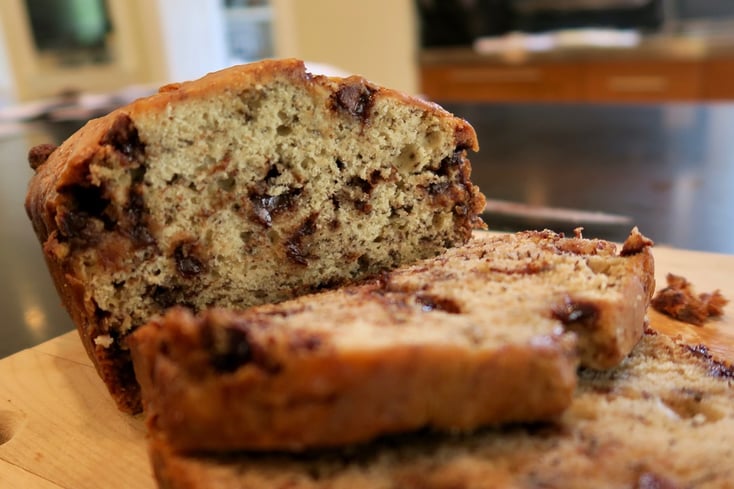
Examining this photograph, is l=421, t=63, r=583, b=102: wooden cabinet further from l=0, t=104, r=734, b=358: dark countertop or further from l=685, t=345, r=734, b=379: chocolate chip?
l=685, t=345, r=734, b=379: chocolate chip

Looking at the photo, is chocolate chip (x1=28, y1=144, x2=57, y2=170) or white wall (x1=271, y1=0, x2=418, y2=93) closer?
chocolate chip (x1=28, y1=144, x2=57, y2=170)

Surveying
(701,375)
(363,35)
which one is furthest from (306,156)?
(363,35)

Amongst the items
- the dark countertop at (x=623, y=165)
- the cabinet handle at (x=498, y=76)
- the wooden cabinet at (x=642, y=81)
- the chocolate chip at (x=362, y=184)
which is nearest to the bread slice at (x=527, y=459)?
the chocolate chip at (x=362, y=184)

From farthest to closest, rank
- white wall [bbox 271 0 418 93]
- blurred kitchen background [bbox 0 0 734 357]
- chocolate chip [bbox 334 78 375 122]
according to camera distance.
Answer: white wall [bbox 271 0 418 93] < blurred kitchen background [bbox 0 0 734 357] < chocolate chip [bbox 334 78 375 122]

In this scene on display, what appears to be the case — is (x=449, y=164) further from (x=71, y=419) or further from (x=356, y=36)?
(x=356, y=36)

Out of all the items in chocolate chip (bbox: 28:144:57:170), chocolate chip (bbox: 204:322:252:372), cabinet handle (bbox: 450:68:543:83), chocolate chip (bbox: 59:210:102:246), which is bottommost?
cabinet handle (bbox: 450:68:543:83)

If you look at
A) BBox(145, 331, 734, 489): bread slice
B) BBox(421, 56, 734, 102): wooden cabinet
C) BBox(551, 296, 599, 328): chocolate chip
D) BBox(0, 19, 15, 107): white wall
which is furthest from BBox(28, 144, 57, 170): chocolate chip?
BBox(0, 19, 15, 107): white wall
